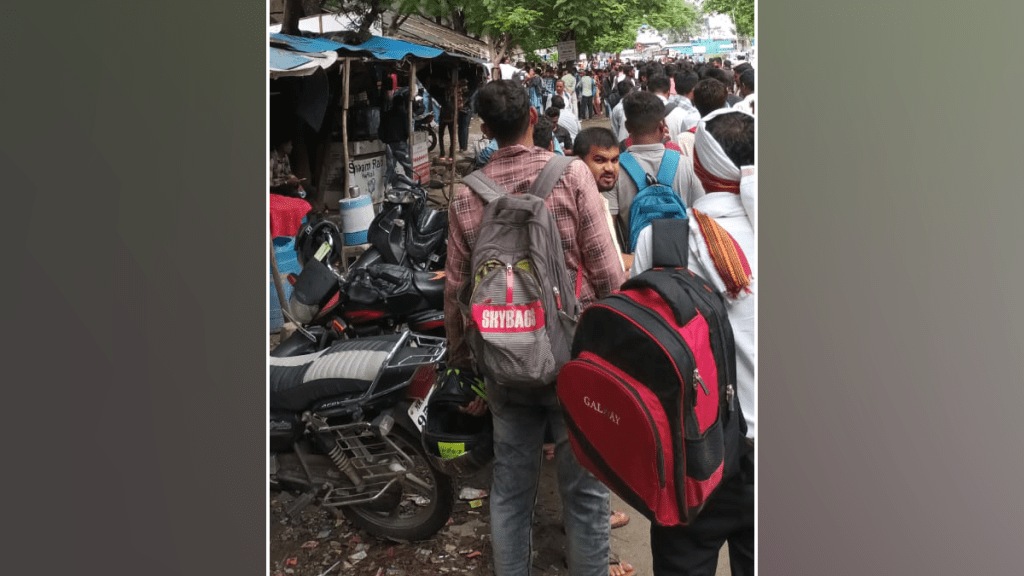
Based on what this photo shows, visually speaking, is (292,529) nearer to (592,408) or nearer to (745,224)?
(592,408)

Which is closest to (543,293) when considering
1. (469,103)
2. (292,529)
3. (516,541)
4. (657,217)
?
(657,217)

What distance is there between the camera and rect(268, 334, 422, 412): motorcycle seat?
9.50 ft

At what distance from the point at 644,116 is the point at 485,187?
1869mm

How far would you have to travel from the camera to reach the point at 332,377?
2916 millimetres

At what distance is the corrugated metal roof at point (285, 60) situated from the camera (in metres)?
6.03

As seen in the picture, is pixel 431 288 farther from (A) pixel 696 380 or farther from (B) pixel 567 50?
(B) pixel 567 50

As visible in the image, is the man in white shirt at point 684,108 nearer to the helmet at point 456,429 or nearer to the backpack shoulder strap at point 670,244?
the helmet at point 456,429

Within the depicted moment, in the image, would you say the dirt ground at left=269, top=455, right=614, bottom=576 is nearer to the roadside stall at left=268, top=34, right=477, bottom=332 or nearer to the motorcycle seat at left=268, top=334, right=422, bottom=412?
the motorcycle seat at left=268, top=334, right=422, bottom=412

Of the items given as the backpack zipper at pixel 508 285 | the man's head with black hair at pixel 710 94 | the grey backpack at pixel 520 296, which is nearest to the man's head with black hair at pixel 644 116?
the man's head with black hair at pixel 710 94

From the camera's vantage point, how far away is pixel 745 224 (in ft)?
6.06

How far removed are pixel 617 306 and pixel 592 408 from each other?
24 cm

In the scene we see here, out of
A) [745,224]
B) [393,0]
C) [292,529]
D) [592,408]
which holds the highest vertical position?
[393,0]

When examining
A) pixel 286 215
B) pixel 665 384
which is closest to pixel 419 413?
pixel 665 384

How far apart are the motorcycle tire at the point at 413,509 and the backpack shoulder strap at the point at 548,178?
109cm
